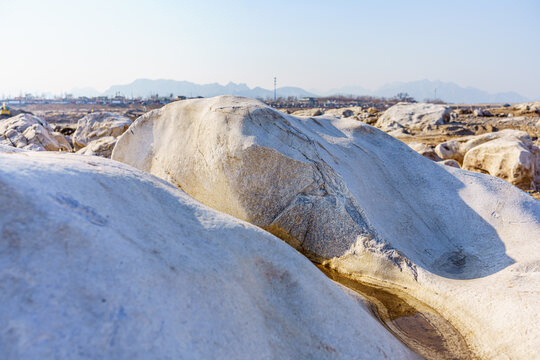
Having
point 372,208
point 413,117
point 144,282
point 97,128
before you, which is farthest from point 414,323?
point 413,117

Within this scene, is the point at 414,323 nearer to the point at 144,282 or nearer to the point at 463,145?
the point at 144,282

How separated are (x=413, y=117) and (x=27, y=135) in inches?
787

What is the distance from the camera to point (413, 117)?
22.1 metres

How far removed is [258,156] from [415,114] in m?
20.7

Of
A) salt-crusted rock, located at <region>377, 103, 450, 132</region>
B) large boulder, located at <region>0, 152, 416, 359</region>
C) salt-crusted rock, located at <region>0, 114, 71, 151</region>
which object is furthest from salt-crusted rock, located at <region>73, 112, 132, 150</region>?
salt-crusted rock, located at <region>377, 103, 450, 132</region>

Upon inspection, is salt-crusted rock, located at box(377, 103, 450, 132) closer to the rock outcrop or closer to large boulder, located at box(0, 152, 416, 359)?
the rock outcrop

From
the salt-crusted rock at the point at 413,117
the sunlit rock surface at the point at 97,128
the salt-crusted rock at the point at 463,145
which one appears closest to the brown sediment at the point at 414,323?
the salt-crusted rock at the point at 463,145

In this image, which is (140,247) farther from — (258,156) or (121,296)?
(258,156)

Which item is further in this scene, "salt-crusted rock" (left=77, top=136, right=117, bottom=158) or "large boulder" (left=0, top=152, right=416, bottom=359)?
"salt-crusted rock" (left=77, top=136, right=117, bottom=158)

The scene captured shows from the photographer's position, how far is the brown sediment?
9.88ft

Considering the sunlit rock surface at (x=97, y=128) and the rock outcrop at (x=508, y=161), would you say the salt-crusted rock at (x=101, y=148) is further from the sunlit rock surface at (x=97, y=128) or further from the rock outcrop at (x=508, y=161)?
the rock outcrop at (x=508, y=161)

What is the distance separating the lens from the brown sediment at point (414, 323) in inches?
119

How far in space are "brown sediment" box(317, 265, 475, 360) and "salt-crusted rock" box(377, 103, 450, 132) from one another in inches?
671

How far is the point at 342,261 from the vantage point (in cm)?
405
